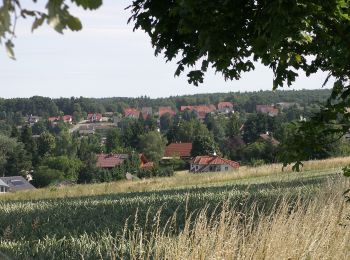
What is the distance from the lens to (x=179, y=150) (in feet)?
314

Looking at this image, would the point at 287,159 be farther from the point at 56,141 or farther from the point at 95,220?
the point at 56,141

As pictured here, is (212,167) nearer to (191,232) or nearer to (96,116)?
(191,232)

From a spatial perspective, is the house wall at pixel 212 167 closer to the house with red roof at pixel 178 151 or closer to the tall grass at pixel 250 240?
the house with red roof at pixel 178 151

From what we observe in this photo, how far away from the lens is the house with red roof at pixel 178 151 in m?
93.8

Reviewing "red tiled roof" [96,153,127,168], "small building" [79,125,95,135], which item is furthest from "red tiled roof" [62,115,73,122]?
"red tiled roof" [96,153,127,168]

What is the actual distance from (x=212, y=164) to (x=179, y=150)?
2157 cm

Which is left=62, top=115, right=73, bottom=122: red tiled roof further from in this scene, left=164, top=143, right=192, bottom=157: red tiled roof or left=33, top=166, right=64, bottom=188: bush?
left=33, top=166, right=64, bottom=188: bush

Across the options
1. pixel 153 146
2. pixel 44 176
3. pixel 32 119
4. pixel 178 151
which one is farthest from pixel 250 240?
pixel 32 119

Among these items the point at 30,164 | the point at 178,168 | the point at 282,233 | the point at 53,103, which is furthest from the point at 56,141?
the point at 282,233

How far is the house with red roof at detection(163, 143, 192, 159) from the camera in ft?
308

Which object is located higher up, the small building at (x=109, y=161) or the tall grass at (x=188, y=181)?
the tall grass at (x=188, y=181)

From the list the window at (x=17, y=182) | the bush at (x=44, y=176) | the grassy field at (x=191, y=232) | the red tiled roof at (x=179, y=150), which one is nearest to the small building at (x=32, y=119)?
the red tiled roof at (x=179, y=150)

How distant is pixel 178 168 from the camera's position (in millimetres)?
89125

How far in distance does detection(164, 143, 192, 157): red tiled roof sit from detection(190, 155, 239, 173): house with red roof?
13.2 m
